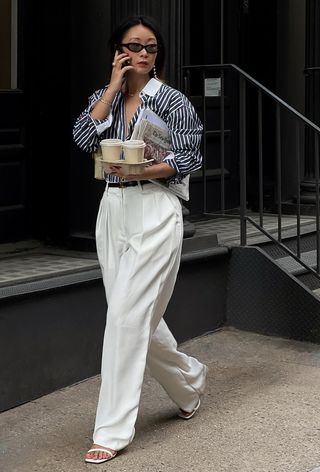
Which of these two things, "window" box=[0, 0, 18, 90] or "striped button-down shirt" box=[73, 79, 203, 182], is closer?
"striped button-down shirt" box=[73, 79, 203, 182]

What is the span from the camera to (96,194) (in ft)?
21.5

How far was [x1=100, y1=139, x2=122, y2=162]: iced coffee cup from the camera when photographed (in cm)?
440

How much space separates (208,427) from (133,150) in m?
1.51

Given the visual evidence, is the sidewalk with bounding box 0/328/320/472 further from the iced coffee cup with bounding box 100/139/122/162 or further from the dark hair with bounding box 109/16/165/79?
the dark hair with bounding box 109/16/165/79

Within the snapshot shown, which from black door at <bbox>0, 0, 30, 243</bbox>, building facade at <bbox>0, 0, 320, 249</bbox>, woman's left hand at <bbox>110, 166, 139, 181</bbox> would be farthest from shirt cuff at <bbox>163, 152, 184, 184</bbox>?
black door at <bbox>0, 0, 30, 243</bbox>

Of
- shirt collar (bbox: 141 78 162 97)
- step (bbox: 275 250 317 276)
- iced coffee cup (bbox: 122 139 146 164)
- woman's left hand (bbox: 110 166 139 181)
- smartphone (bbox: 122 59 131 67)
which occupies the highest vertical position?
smartphone (bbox: 122 59 131 67)

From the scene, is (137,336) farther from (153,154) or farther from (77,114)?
(77,114)

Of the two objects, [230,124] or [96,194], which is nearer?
[96,194]

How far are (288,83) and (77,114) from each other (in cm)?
333

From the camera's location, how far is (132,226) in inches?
182

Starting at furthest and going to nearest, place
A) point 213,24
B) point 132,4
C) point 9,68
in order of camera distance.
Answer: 1. point 213,24
2. point 9,68
3. point 132,4

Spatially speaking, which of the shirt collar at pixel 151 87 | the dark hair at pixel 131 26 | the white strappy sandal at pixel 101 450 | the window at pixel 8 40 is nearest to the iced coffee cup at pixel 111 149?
the shirt collar at pixel 151 87

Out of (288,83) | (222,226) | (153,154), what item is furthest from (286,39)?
(153,154)

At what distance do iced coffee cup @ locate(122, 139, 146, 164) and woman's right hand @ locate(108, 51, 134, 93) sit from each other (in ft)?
1.06
